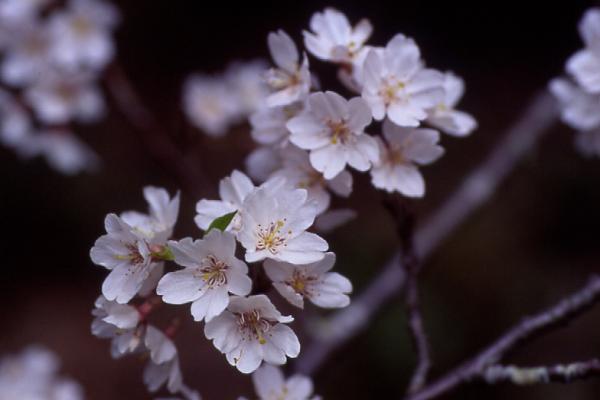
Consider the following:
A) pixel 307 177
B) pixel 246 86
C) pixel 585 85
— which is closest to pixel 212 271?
pixel 307 177

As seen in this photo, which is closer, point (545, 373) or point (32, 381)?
point (545, 373)

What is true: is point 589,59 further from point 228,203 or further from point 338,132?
point 228,203

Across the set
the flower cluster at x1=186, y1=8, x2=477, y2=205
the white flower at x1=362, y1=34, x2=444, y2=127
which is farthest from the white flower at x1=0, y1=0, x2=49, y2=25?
the white flower at x1=362, y1=34, x2=444, y2=127

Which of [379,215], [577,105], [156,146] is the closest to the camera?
[577,105]

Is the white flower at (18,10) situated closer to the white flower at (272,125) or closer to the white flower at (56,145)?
the white flower at (56,145)

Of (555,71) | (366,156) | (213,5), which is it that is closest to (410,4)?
(555,71)

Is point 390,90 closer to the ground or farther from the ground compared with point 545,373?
farther from the ground

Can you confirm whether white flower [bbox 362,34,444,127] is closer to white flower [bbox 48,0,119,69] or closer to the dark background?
white flower [bbox 48,0,119,69]

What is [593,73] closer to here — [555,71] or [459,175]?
[459,175]
